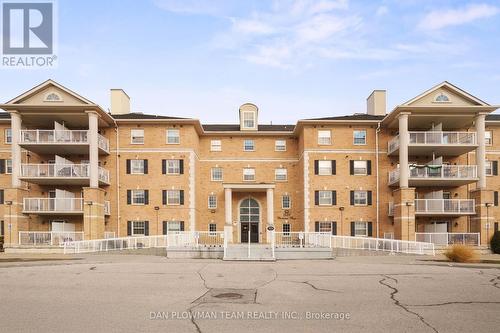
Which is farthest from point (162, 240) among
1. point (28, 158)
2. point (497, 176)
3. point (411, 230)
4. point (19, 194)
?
point (497, 176)

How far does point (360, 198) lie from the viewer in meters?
35.3

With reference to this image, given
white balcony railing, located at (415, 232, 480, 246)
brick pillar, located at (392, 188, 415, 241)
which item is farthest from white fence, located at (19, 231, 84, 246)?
white balcony railing, located at (415, 232, 480, 246)

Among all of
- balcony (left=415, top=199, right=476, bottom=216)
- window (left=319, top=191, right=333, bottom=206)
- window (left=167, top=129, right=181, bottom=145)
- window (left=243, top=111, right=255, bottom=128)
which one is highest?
window (left=243, top=111, right=255, bottom=128)

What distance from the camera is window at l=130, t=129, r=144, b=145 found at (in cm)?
3569

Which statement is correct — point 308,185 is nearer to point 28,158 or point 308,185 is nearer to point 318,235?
point 318,235

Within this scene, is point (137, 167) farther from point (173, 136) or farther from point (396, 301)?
point (396, 301)

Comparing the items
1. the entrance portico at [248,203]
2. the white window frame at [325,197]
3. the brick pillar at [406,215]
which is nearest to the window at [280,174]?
the entrance portico at [248,203]

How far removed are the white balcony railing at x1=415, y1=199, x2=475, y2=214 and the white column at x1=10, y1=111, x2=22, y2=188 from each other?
28.7 metres

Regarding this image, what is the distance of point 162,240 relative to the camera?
32.4 meters

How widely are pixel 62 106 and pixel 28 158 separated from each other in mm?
6357

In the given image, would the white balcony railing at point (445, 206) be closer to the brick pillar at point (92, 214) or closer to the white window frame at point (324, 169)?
the white window frame at point (324, 169)

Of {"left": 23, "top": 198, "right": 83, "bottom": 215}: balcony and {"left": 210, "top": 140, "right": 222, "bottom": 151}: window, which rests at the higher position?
{"left": 210, "top": 140, "right": 222, "bottom": 151}: window

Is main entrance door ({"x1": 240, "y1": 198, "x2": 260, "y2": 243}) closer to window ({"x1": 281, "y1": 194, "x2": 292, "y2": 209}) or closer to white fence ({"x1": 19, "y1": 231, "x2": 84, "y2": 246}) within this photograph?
window ({"x1": 281, "y1": 194, "x2": 292, "y2": 209})

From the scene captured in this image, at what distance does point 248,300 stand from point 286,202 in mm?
26868
